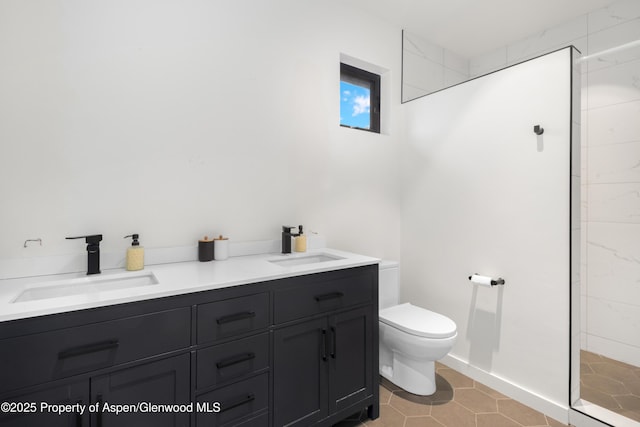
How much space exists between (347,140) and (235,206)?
1.03 m

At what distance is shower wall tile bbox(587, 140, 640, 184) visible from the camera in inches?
90.3

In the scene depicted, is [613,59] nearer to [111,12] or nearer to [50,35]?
[111,12]

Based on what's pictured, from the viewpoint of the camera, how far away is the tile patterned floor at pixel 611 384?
5.95ft

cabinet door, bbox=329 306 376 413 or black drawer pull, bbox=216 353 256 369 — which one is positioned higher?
black drawer pull, bbox=216 353 256 369

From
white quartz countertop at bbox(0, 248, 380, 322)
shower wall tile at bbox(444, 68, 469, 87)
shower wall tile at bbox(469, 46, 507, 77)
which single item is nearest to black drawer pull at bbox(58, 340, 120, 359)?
white quartz countertop at bbox(0, 248, 380, 322)

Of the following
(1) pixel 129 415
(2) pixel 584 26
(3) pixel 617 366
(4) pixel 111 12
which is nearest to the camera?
(1) pixel 129 415

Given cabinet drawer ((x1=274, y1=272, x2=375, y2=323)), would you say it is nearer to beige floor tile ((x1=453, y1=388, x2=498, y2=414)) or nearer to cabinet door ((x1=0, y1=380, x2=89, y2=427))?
cabinet door ((x1=0, y1=380, x2=89, y2=427))

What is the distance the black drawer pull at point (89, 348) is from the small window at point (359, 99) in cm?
202

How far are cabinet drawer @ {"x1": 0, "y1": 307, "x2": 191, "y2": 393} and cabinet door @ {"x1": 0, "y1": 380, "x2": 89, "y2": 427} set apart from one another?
4cm

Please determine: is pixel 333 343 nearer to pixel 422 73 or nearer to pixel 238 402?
pixel 238 402

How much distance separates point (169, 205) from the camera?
5.62 feet

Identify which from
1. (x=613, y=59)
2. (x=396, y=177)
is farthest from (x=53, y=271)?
(x=613, y=59)

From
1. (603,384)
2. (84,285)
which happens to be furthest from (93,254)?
(603,384)

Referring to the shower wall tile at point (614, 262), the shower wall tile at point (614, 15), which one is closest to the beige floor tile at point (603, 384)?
the shower wall tile at point (614, 262)
